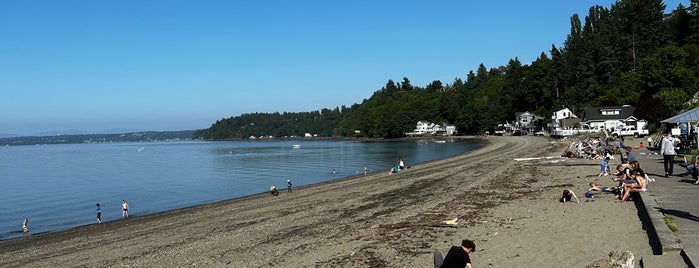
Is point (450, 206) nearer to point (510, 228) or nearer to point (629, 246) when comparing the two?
point (510, 228)

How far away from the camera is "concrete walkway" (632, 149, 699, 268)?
9.04 meters

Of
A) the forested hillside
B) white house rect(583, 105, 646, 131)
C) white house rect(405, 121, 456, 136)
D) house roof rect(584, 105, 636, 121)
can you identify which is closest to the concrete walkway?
the forested hillside

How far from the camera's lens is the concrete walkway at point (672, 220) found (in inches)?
356

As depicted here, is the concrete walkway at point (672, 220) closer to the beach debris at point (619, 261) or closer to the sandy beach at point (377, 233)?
the sandy beach at point (377, 233)

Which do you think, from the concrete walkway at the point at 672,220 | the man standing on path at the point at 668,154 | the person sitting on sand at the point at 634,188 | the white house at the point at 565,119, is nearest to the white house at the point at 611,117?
the white house at the point at 565,119

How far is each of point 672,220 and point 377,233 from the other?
24.5ft

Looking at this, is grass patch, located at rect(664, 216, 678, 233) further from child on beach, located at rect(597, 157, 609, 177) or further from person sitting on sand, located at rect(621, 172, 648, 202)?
child on beach, located at rect(597, 157, 609, 177)

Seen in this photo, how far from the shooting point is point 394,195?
84.7 feet

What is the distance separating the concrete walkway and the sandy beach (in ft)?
1.31

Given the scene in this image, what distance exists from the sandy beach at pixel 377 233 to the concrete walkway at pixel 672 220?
1.31 feet

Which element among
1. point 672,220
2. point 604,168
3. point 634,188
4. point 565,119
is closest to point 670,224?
point 672,220

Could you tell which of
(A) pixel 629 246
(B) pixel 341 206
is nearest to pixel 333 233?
(B) pixel 341 206

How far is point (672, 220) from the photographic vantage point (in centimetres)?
1175

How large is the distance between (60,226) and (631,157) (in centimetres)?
2760
